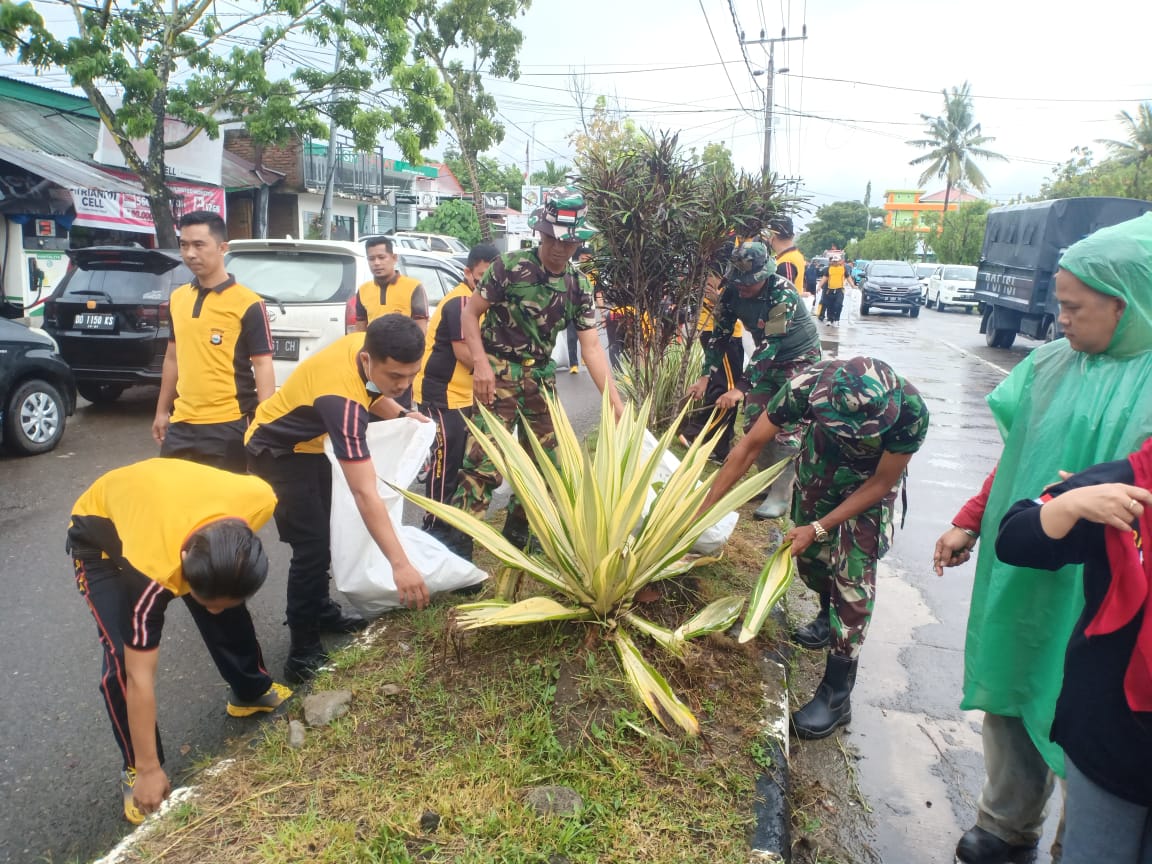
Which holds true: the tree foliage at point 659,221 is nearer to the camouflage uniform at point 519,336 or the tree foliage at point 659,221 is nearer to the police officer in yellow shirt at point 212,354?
the camouflage uniform at point 519,336

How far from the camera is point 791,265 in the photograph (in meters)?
8.14

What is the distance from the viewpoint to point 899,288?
1069 inches

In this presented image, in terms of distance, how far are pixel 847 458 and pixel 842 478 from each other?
8 cm

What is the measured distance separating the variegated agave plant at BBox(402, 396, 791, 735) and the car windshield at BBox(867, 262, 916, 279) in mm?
27123

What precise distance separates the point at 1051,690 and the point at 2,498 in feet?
20.5

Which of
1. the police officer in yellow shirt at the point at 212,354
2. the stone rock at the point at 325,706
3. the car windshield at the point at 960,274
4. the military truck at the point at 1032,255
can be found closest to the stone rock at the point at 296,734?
the stone rock at the point at 325,706

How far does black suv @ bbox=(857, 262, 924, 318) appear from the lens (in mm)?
27172

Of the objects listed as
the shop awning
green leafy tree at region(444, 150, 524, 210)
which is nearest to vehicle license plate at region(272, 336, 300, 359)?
the shop awning

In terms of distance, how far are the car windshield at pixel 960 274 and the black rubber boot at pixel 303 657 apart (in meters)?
32.9

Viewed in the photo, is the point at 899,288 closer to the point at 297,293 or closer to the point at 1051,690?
the point at 297,293

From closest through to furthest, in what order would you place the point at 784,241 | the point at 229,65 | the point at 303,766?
the point at 303,766 < the point at 784,241 < the point at 229,65

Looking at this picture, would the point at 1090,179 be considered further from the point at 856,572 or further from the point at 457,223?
the point at 856,572

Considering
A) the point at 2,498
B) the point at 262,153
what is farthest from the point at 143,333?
the point at 262,153

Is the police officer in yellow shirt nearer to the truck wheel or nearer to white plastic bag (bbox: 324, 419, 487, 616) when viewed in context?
white plastic bag (bbox: 324, 419, 487, 616)
